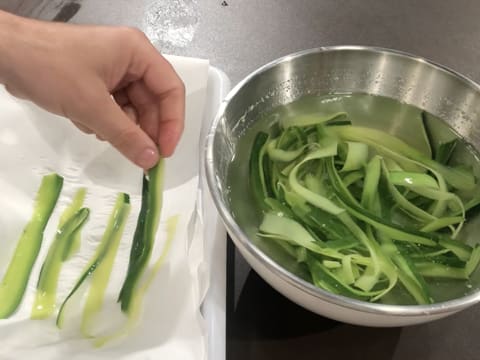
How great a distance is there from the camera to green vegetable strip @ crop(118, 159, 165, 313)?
0.73m

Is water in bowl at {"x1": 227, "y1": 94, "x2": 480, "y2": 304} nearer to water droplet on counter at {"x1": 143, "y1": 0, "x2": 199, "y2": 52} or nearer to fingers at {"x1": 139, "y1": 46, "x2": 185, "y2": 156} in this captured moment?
fingers at {"x1": 139, "y1": 46, "x2": 185, "y2": 156}

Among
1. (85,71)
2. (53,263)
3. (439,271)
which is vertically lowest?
(53,263)

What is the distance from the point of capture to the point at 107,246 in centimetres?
78

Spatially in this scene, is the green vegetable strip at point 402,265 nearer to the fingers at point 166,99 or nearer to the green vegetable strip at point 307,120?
the green vegetable strip at point 307,120

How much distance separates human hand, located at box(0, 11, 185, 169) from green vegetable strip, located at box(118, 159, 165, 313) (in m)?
0.11

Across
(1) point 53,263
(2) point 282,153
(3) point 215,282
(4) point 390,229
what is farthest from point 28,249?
(4) point 390,229

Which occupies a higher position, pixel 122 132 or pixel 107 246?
pixel 122 132

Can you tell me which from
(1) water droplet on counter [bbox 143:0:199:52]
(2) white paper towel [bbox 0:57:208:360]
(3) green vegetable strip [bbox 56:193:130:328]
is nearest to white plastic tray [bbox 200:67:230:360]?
(2) white paper towel [bbox 0:57:208:360]

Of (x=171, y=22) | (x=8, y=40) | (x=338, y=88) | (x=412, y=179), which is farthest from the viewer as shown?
(x=171, y=22)

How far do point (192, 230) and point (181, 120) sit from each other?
0.14 m

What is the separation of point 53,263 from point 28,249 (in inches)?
1.6

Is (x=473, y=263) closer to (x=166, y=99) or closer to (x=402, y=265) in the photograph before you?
(x=402, y=265)

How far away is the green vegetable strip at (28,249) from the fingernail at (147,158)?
7.9 inches

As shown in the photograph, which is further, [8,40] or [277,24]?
[277,24]
